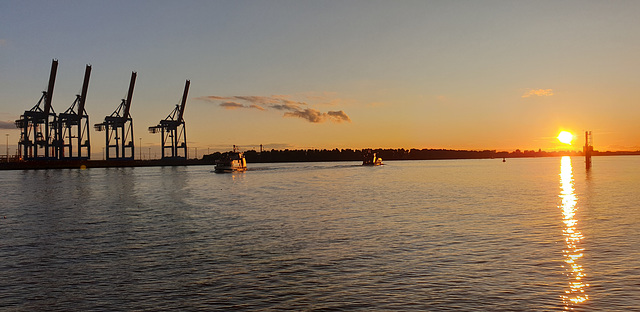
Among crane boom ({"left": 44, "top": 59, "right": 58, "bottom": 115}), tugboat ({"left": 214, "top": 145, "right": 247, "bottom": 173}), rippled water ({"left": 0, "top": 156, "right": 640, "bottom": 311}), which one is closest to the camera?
rippled water ({"left": 0, "top": 156, "right": 640, "bottom": 311})

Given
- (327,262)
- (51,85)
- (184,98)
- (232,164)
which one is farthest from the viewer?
(184,98)

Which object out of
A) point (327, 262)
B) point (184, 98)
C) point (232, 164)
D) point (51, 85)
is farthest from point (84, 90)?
point (327, 262)

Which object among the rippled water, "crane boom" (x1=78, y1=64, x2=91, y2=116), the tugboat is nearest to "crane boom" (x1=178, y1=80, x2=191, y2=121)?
"crane boom" (x1=78, y1=64, x2=91, y2=116)

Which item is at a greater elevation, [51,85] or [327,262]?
[51,85]

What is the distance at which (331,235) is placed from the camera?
975 inches

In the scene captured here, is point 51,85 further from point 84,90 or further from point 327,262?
point 327,262

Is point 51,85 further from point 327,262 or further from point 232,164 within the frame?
point 327,262

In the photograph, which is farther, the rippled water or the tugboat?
the tugboat

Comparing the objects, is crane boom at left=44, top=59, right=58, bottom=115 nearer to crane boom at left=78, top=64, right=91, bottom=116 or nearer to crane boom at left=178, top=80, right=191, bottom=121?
crane boom at left=78, top=64, right=91, bottom=116

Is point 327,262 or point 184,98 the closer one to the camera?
point 327,262

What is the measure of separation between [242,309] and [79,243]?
14.5m

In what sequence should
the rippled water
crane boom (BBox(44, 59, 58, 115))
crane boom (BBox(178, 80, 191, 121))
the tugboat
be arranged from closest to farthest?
the rippled water, the tugboat, crane boom (BBox(44, 59, 58, 115)), crane boom (BBox(178, 80, 191, 121))

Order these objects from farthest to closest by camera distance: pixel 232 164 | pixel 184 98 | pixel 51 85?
1. pixel 184 98
2. pixel 51 85
3. pixel 232 164

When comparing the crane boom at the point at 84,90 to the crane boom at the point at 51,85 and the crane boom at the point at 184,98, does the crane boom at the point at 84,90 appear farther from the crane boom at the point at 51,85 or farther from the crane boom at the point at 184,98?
the crane boom at the point at 184,98
